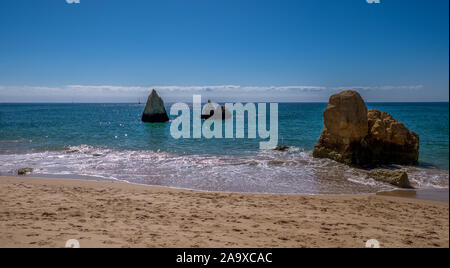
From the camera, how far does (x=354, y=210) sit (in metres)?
6.17

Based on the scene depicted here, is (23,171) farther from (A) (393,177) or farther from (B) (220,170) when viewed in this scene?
(A) (393,177)

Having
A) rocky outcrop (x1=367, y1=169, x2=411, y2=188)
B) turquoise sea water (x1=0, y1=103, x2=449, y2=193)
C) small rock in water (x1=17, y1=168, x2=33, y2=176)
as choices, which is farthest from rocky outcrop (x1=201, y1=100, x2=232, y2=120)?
rocky outcrop (x1=367, y1=169, x2=411, y2=188)

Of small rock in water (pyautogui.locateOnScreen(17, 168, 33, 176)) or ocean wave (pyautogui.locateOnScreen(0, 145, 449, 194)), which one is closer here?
ocean wave (pyautogui.locateOnScreen(0, 145, 449, 194))

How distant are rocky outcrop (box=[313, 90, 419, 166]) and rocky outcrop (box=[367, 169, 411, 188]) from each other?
243 cm

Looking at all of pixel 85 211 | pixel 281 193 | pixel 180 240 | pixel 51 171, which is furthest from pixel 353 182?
pixel 51 171

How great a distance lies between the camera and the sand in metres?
4.37

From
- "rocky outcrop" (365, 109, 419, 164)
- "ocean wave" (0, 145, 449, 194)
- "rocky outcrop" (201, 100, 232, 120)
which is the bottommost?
"ocean wave" (0, 145, 449, 194)

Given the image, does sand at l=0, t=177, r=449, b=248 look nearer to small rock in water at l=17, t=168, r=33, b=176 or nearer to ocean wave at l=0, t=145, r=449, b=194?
ocean wave at l=0, t=145, r=449, b=194

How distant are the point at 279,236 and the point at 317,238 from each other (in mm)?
671

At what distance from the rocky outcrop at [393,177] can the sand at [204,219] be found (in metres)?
1.47

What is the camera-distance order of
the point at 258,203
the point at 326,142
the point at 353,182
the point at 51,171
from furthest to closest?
the point at 326,142
the point at 51,171
the point at 353,182
the point at 258,203

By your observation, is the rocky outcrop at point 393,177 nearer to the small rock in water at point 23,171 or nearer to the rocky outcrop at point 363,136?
the rocky outcrop at point 363,136

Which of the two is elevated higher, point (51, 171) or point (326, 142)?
point (326, 142)

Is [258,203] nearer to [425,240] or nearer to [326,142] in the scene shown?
[425,240]
